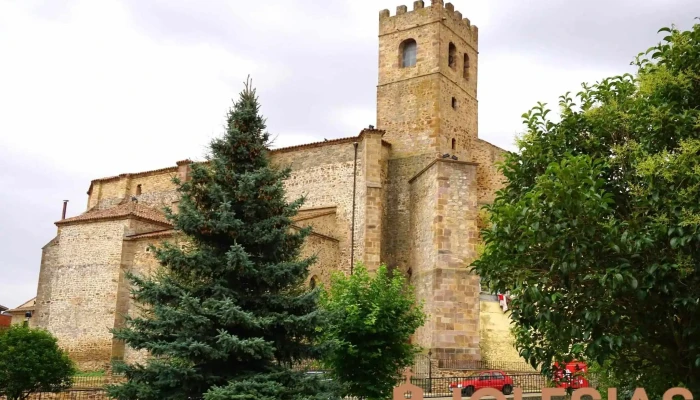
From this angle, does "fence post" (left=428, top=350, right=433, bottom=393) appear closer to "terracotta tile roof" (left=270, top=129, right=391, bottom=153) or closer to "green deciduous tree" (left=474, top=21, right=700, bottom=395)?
"terracotta tile roof" (left=270, top=129, right=391, bottom=153)

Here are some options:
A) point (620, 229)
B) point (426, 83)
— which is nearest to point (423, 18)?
point (426, 83)

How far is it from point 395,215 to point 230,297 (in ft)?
62.2

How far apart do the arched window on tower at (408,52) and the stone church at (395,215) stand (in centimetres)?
6

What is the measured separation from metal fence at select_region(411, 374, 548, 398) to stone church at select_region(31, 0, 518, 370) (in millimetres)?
1890

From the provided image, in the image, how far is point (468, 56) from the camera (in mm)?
35219

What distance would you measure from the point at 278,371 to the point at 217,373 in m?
1.05

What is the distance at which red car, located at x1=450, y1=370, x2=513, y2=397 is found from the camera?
22.7 m

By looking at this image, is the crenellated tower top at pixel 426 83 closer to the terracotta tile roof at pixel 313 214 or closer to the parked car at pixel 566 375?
the terracotta tile roof at pixel 313 214

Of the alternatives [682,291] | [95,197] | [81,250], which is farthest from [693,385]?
[95,197]

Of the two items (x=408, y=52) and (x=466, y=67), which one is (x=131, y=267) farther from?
(x=466, y=67)

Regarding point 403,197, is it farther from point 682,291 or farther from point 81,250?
point 682,291

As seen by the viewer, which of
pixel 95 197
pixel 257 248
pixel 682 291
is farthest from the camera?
pixel 95 197

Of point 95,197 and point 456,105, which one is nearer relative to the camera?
point 456,105

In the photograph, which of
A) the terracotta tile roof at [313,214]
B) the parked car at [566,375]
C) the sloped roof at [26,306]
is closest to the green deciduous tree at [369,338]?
the parked car at [566,375]
